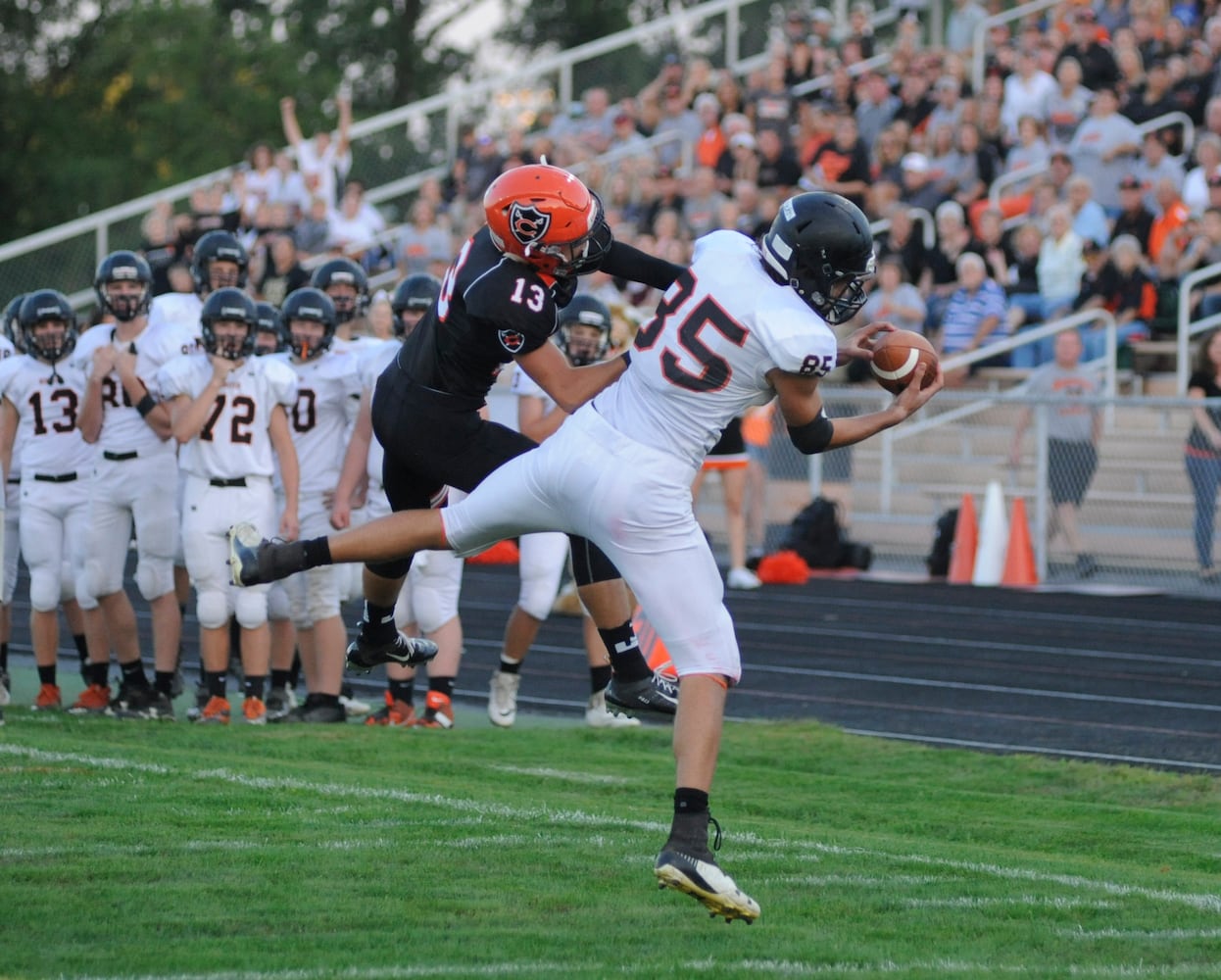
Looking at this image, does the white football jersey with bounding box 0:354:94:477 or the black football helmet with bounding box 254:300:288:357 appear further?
the black football helmet with bounding box 254:300:288:357

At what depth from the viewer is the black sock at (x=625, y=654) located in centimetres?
647

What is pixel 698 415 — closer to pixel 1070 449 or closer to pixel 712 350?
pixel 712 350

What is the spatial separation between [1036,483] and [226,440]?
7944mm

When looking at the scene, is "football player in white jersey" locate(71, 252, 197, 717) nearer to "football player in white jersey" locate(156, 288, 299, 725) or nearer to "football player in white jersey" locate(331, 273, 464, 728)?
"football player in white jersey" locate(156, 288, 299, 725)

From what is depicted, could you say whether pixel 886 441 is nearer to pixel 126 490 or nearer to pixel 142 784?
pixel 126 490

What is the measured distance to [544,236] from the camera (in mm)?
5855

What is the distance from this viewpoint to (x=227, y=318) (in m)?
8.83

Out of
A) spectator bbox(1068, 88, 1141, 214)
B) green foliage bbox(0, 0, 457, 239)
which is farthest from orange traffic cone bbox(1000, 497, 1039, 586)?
green foliage bbox(0, 0, 457, 239)

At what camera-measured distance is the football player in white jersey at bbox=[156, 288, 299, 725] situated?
8852 mm

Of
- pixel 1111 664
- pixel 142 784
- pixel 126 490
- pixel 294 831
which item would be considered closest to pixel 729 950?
pixel 294 831

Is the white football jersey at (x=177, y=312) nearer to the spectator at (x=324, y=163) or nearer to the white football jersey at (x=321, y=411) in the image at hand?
the white football jersey at (x=321, y=411)

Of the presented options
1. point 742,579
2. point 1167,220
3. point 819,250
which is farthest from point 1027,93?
point 819,250

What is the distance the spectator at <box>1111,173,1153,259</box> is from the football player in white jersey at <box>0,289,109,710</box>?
9.94 m

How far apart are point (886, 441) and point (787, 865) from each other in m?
10.3
